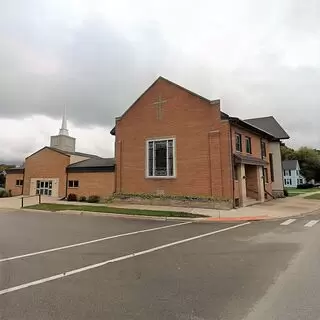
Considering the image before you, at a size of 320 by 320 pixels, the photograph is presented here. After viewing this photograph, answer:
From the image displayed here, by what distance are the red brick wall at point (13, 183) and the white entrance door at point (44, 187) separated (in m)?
3.20

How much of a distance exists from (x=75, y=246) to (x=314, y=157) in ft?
278

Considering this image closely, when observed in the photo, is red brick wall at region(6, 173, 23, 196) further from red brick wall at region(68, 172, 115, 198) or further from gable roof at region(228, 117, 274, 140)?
gable roof at region(228, 117, 274, 140)

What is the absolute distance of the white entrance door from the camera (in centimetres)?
3008

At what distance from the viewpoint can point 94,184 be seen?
27125mm

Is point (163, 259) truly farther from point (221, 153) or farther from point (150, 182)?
point (150, 182)

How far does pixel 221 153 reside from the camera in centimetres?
2114

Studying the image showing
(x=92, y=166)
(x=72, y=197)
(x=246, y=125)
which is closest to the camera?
(x=246, y=125)

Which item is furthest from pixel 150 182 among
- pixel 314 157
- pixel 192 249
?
pixel 314 157

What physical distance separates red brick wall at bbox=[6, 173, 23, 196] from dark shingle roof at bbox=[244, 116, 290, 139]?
2767cm

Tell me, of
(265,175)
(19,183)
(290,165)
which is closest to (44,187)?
(19,183)

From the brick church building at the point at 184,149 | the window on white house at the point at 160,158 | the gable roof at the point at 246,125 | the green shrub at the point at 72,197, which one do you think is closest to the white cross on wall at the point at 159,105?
the brick church building at the point at 184,149

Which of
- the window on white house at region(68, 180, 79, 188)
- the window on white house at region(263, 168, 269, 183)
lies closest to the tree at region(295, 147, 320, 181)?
the window on white house at region(263, 168, 269, 183)

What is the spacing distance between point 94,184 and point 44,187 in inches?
268

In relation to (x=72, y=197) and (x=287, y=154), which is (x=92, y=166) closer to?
(x=72, y=197)
